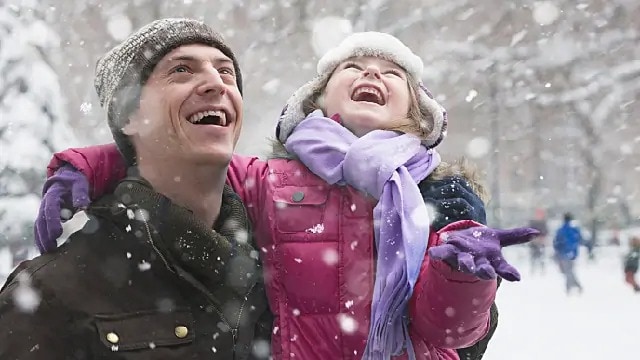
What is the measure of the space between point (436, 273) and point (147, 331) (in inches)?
36.1

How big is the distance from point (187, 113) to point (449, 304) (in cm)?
106

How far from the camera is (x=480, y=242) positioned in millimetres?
1938

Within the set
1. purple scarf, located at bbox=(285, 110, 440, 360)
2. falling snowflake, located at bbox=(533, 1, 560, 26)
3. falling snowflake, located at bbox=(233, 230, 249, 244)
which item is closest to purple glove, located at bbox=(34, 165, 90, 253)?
falling snowflake, located at bbox=(233, 230, 249, 244)

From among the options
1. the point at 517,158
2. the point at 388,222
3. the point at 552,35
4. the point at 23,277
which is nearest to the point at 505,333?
the point at 388,222

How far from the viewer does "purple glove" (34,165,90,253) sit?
2.15m

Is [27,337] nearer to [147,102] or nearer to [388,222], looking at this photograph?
[147,102]

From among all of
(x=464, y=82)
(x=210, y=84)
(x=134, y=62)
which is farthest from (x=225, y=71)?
(x=464, y=82)

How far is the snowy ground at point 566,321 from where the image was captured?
8.84 m

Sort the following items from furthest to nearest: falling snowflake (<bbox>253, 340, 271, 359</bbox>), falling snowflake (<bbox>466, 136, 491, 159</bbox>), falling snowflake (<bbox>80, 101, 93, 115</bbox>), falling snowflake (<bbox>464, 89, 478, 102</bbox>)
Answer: falling snowflake (<bbox>466, 136, 491, 159</bbox>) < falling snowflake (<bbox>464, 89, 478, 102</bbox>) < falling snowflake (<bbox>80, 101, 93, 115</bbox>) < falling snowflake (<bbox>253, 340, 271, 359</bbox>)

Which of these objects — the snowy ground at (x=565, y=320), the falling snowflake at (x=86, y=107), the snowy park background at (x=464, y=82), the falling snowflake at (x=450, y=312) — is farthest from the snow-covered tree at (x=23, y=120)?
the falling snowflake at (x=450, y=312)

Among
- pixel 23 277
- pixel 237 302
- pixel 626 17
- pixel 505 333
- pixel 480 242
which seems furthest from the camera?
pixel 626 17

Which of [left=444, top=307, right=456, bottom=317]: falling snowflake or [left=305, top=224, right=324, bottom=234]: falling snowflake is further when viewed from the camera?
[left=305, top=224, right=324, bottom=234]: falling snowflake

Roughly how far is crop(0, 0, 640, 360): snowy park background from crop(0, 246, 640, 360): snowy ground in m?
0.05

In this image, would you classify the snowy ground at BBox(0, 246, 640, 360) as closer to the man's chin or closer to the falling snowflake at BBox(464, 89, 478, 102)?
the falling snowflake at BBox(464, 89, 478, 102)
